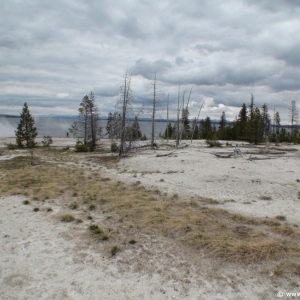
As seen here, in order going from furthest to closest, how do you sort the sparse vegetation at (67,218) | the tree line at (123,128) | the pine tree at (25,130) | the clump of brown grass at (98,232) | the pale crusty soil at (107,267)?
the pine tree at (25,130) < the tree line at (123,128) < the sparse vegetation at (67,218) < the clump of brown grass at (98,232) < the pale crusty soil at (107,267)

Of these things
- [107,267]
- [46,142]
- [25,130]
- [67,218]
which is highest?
[25,130]

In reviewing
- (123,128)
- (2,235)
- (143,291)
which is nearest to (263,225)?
(143,291)

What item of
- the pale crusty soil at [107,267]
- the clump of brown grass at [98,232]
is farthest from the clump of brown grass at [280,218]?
the clump of brown grass at [98,232]

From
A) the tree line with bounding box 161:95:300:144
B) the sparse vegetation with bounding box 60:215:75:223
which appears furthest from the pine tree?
the sparse vegetation with bounding box 60:215:75:223

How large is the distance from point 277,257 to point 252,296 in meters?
1.40

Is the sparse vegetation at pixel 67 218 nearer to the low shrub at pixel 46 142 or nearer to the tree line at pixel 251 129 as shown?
the tree line at pixel 251 129

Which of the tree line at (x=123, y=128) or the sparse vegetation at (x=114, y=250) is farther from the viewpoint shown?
the tree line at (x=123, y=128)

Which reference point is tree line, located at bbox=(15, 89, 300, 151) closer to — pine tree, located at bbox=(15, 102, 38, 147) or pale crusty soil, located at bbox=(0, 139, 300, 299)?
pine tree, located at bbox=(15, 102, 38, 147)

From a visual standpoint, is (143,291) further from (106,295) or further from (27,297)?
(27,297)

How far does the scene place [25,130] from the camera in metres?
35.1

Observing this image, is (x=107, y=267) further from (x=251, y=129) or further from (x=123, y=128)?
(x=251, y=129)

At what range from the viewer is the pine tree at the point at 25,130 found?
34.4m

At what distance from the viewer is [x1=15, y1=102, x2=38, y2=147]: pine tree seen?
113 feet

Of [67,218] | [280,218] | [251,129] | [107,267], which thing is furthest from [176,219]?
[251,129]
